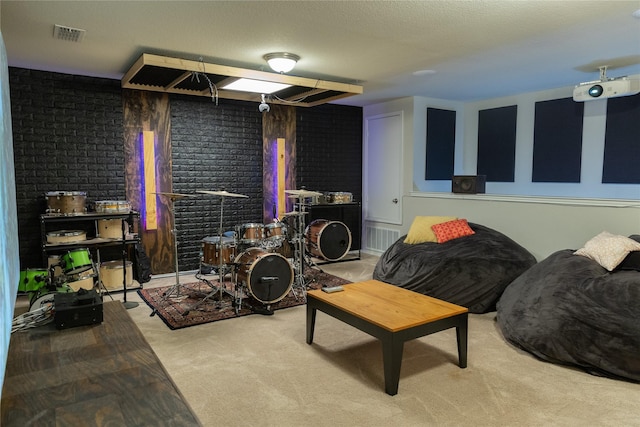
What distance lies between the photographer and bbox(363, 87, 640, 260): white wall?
159 inches

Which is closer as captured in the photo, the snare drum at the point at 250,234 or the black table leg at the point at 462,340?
the black table leg at the point at 462,340

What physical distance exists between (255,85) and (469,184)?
2.92 m

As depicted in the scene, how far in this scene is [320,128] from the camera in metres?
6.53

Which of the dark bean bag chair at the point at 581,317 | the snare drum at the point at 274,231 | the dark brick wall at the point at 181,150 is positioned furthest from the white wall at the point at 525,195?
the snare drum at the point at 274,231

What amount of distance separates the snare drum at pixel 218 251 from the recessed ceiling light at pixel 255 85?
1.65 m

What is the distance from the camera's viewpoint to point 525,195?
5.12 metres

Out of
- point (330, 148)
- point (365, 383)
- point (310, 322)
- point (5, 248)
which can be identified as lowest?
point (365, 383)

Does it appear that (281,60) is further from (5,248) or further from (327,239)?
(5,248)

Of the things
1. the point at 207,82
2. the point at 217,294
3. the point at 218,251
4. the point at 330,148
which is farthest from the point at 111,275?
the point at 330,148

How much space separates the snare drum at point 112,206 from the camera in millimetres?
4547

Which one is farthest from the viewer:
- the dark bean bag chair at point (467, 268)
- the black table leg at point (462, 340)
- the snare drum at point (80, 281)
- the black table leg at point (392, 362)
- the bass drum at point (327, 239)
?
the bass drum at point (327, 239)

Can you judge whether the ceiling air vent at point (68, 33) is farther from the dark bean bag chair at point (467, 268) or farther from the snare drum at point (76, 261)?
the dark bean bag chair at point (467, 268)

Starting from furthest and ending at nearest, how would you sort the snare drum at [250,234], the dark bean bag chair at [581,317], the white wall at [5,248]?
the snare drum at [250,234], the dark bean bag chair at [581,317], the white wall at [5,248]

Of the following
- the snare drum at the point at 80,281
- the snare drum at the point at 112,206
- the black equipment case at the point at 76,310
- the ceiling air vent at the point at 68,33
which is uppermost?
the ceiling air vent at the point at 68,33
